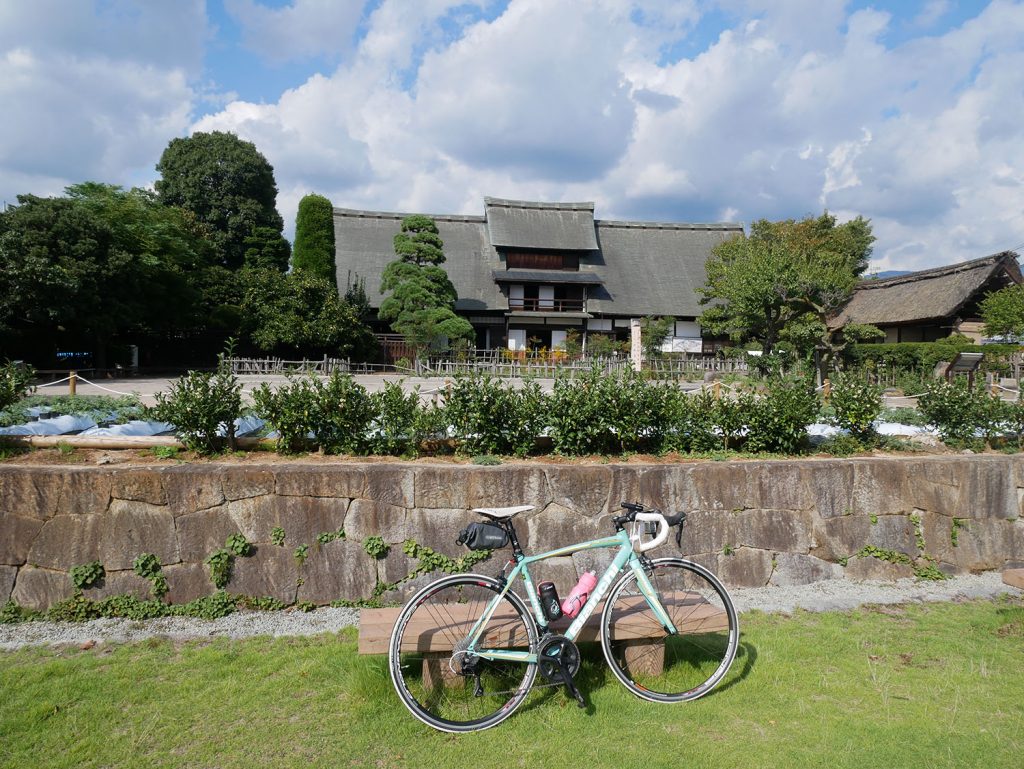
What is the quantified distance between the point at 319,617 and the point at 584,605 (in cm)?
215

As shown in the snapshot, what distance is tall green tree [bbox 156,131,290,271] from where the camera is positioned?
36.2m

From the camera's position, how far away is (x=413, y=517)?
4734mm

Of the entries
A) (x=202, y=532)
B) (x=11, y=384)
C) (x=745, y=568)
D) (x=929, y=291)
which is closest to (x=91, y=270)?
(x=11, y=384)

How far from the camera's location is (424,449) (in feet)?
18.0

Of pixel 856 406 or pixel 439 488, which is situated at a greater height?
pixel 856 406

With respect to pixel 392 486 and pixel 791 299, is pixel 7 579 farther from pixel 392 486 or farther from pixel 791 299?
pixel 791 299

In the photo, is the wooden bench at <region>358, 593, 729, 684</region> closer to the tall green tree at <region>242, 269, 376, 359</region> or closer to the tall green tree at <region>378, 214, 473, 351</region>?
the tall green tree at <region>378, 214, 473, 351</region>

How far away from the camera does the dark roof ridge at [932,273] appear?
2428 cm

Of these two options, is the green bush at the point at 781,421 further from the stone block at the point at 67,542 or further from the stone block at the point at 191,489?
the stone block at the point at 67,542

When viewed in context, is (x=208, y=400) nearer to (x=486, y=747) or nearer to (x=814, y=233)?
(x=486, y=747)

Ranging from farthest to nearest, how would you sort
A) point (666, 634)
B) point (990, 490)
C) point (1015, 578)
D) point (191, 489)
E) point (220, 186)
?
point (220, 186)
point (990, 490)
point (191, 489)
point (1015, 578)
point (666, 634)

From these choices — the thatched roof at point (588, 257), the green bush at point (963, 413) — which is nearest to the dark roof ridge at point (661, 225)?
the thatched roof at point (588, 257)

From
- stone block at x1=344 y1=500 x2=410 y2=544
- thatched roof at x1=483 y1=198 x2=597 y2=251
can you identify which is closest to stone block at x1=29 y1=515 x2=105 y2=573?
stone block at x1=344 y1=500 x2=410 y2=544

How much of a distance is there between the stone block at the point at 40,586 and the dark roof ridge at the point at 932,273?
29.4 metres
